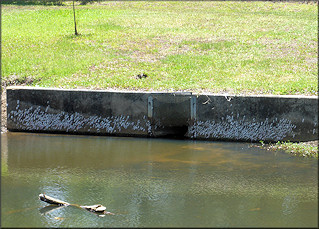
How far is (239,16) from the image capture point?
24.7m

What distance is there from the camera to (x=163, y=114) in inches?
543

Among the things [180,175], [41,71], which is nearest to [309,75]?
[180,175]

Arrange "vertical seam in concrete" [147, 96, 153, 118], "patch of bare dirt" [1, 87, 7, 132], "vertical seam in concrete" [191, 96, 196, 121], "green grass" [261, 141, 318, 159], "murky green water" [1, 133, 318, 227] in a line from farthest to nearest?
"patch of bare dirt" [1, 87, 7, 132] < "vertical seam in concrete" [147, 96, 153, 118] < "vertical seam in concrete" [191, 96, 196, 121] < "green grass" [261, 141, 318, 159] < "murky green water" [1, 133, 318, 227]

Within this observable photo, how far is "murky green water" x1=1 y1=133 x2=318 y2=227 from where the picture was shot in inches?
334

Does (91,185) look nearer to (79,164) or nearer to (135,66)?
(79,164)

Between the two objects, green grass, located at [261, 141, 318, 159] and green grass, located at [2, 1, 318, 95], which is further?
green grass, located at [2, 1, 318, 95]

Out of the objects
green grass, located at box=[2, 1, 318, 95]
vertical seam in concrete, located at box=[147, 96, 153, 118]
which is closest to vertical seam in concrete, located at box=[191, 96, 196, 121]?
vertical seam in concrete, located at box=[147, 96, 153, 118]

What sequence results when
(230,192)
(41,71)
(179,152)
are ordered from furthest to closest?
(41,71), (179,152), (230,192)

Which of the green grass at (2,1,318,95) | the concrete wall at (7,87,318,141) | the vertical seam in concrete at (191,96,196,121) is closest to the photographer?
the concrete wall at (7,87,318,141)

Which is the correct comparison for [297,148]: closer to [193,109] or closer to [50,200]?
[193,109]

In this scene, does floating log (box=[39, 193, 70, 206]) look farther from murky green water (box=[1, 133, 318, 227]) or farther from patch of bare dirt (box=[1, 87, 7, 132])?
patch of bare dirt (box=[1, 87, 7, 132])

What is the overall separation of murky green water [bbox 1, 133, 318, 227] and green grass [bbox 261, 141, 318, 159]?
0.37 m

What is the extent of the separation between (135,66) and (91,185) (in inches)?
321

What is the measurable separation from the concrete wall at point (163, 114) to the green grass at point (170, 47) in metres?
1.63
